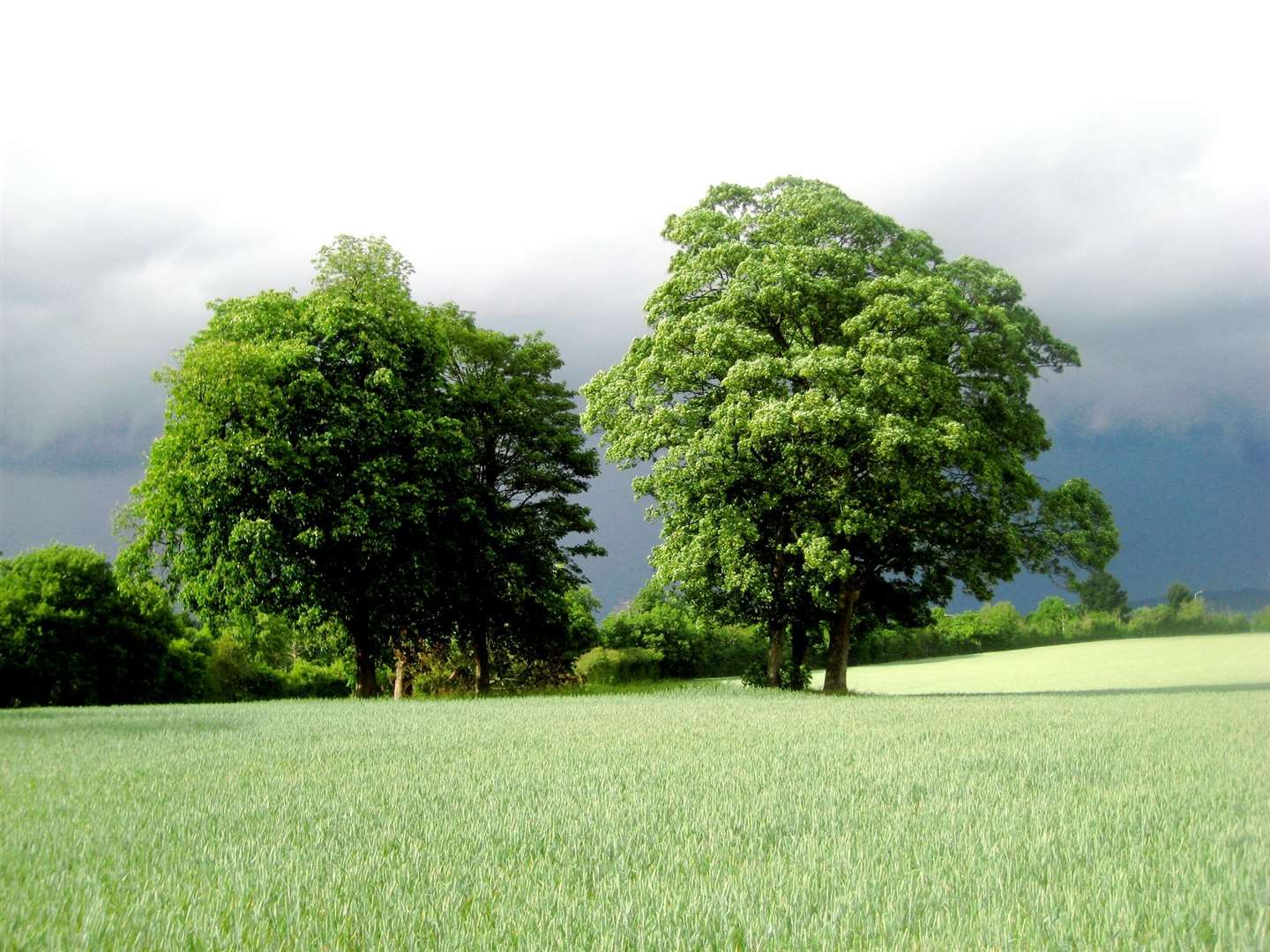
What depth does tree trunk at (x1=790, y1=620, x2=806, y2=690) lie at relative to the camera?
29.8 meters

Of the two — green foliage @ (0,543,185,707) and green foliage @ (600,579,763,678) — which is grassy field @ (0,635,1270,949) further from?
green foliage @ (600,579,763,678)

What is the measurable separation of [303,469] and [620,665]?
129 ft

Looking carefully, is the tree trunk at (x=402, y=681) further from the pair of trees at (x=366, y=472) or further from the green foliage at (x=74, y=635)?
the green foliage at (x=74, y=635)

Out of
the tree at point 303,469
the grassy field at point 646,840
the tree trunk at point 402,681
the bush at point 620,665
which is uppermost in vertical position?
the tree at point 303,469

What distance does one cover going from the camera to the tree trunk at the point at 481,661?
1288 inches

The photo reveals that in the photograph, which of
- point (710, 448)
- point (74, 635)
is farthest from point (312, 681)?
point (710, 448)

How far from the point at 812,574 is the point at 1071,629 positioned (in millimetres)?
77206

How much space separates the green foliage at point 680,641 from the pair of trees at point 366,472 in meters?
35.8

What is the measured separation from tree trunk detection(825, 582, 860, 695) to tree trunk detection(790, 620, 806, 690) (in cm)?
191

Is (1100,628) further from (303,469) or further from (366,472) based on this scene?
(303,469)

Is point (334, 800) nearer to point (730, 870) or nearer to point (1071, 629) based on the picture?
point (730, 870)

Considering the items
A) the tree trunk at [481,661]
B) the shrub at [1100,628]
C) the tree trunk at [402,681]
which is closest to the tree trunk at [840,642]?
the tree trunk at [481,661]

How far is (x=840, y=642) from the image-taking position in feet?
91.0

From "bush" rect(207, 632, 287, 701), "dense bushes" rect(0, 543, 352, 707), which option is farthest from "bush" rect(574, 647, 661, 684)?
"bush" rect(207, 632, 287, 701)
